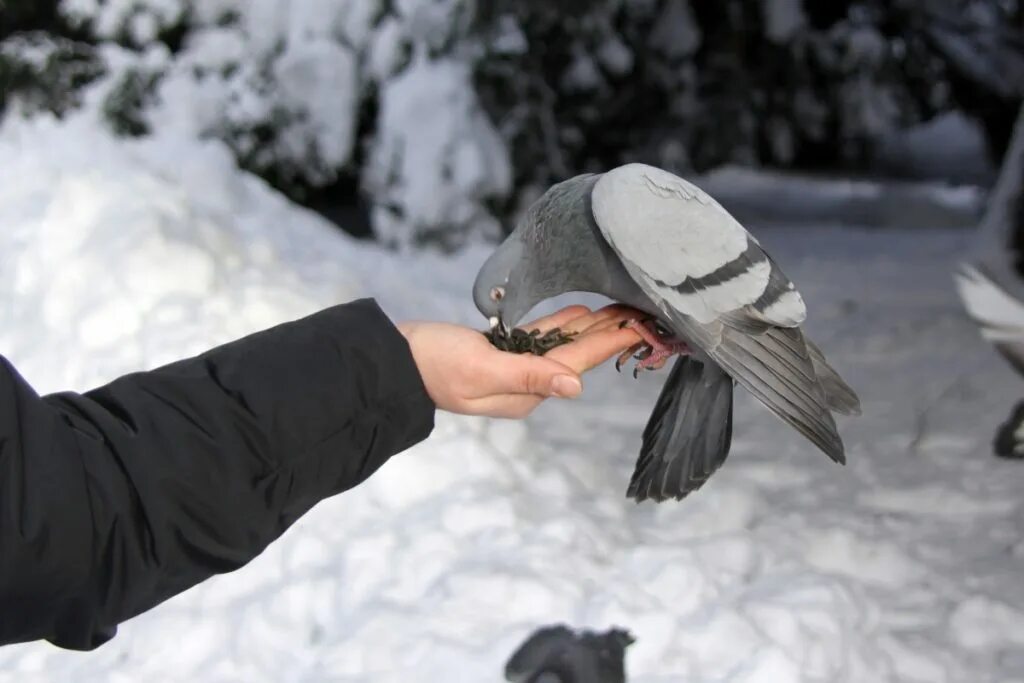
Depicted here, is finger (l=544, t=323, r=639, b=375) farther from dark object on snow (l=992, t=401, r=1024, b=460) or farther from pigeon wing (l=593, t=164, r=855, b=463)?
dark object on snow (l=992, t=401, r=1024, b=460)

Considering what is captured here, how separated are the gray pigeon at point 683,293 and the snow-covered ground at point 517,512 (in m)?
0.61

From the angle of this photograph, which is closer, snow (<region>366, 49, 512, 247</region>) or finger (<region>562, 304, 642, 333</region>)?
finger (<region>562, 304, 642, 333</region>)

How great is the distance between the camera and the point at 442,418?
11.2 ft

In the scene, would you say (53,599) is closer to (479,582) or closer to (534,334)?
(534,334)

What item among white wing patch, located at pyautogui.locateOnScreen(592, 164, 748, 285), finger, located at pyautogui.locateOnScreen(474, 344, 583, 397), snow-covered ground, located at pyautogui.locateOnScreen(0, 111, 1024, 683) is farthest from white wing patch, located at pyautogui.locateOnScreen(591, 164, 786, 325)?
snow-covered ground, located at pyautogui.locateOnScreen(0, 111, 1024, 683)

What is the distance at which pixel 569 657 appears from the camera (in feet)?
8.39

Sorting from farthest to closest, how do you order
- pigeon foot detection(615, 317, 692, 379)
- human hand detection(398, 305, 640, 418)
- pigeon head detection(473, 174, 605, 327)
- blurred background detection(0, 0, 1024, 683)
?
blurred background detection(0, 0, 1024, 683) < pigeon foot detection(615, 317, 692, 379) < pigeon head detection(473, 174, 605, 327) < human hand detection(398, 305, 640, 418)

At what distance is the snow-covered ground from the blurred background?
0.04ft

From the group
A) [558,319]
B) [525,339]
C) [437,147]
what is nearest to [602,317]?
[558,319]

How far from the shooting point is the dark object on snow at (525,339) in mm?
2023

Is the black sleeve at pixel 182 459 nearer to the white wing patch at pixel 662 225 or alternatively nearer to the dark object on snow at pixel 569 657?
the white wing patch at pixel 662 225

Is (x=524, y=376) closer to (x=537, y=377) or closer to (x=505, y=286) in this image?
(x=537, y=377)

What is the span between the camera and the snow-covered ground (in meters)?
2.59

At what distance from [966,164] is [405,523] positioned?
6.73 meters
